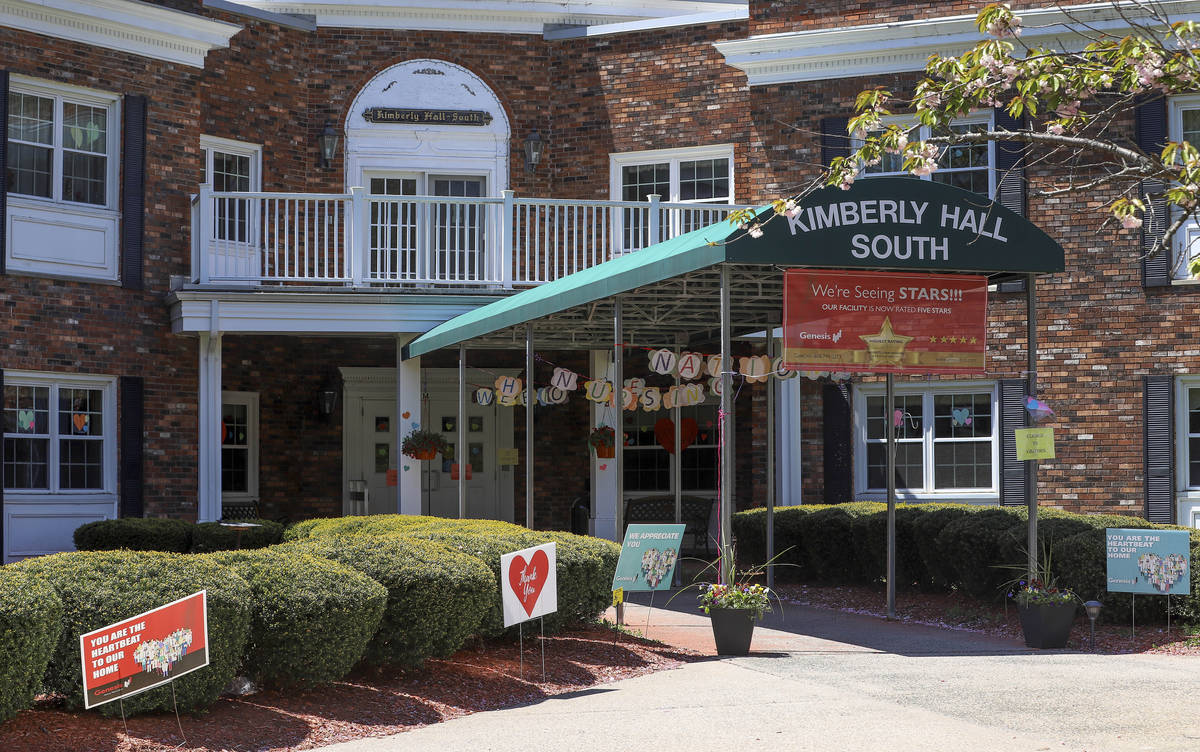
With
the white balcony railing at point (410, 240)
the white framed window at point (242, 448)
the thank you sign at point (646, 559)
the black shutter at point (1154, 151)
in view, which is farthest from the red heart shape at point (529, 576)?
the white framed window at point (242, 448)

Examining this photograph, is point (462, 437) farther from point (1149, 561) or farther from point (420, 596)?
point (1149, 561)

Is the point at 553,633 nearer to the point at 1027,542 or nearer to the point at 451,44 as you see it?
the point at 1027,542

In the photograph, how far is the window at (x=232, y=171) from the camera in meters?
18.4

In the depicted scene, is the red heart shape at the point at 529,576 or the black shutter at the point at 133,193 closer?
the red heart shape at the point at 529,576

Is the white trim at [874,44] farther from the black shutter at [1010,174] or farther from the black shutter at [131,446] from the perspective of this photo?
the black shutter at [131,446]

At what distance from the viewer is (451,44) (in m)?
19.7

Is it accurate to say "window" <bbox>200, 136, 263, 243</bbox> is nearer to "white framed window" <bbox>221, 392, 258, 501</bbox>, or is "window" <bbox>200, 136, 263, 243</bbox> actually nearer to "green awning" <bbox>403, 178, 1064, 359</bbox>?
"white framed window" <bbox>221, 392, 258, 501</bbox>

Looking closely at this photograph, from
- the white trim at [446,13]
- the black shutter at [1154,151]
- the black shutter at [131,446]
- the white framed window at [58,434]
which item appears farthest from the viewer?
the white trim at [446,13]

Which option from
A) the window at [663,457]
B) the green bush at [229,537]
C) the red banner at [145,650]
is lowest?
the green bush at [229,537]

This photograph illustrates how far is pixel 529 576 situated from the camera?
917cm

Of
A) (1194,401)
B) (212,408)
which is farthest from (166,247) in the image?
(1194,401)

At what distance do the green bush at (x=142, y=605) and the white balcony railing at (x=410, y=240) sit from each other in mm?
8324

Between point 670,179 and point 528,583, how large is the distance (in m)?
11.1

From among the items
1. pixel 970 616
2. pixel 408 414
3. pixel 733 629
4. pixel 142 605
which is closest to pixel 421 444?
pixel 408 414
